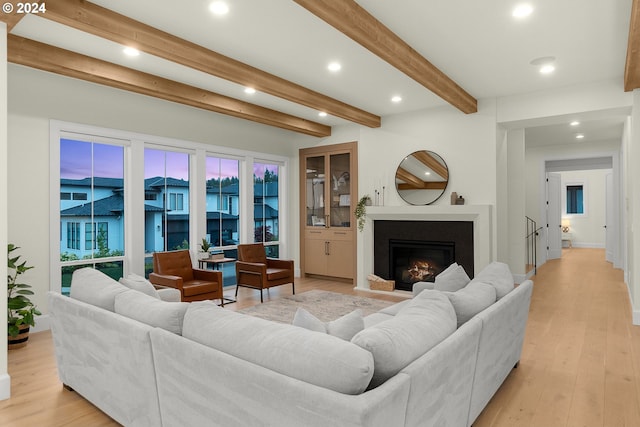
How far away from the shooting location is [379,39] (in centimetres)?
318

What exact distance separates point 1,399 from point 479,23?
4375 millimetres

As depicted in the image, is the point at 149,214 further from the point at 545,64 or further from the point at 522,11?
the point at 545,64

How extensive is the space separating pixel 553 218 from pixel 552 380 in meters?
8.38

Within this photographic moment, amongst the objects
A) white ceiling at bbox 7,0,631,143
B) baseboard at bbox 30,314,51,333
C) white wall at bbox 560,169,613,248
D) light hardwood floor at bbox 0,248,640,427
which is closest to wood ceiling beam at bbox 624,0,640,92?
white ceiling at bbox 7,0,631,143

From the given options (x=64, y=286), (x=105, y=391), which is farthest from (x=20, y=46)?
(x=105, y=391)

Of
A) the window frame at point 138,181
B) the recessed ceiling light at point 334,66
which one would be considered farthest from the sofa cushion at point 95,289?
the recessed ceiling light at point 334,66

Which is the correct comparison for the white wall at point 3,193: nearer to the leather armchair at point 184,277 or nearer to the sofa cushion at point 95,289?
the sofa cushion at point 95,289

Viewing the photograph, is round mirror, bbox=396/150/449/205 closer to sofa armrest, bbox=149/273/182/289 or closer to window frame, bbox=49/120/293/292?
window frame, bbox=49/120/293/292

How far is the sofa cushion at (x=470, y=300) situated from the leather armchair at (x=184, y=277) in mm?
3141

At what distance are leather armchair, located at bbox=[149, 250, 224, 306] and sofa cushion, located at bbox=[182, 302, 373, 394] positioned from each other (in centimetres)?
273

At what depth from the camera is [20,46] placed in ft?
11.3

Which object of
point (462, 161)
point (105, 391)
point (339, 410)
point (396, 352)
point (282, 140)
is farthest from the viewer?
point (282, 140)

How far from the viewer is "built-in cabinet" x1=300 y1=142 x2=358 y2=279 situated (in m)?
6.82

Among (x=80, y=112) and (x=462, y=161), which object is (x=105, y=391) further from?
(x=462, y=161)
